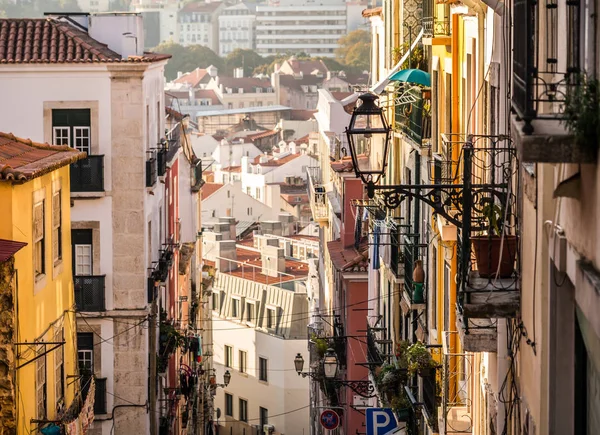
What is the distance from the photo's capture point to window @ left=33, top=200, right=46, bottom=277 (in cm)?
1789

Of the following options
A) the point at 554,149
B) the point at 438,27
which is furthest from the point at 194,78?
the point at 554,149

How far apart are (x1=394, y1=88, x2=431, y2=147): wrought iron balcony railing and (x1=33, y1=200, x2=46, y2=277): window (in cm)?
609

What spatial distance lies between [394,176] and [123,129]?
5230 millimetres

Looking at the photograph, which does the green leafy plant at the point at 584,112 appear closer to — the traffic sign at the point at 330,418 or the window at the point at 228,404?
the traffic sign at the point at 330,418

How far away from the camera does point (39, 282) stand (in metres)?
18.1

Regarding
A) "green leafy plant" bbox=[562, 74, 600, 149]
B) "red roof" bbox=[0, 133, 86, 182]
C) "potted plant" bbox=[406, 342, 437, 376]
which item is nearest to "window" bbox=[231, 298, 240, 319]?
"red roof" bbox=[0, 133, 86, 182]

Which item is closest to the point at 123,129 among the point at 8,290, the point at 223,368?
the point at 8,290

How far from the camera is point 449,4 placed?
18188 millimetres

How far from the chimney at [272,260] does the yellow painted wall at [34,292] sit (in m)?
46.4

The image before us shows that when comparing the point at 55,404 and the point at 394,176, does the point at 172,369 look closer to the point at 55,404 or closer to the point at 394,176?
the point at 394,176

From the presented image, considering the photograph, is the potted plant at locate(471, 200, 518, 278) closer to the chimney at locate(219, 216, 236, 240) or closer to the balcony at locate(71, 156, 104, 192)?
the balcony at locate(71, 156, 104, 192)

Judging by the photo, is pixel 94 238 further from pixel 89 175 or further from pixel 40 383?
pixel 40 383

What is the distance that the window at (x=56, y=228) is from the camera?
19344 millimetres

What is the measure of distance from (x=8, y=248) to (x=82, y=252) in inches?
499
